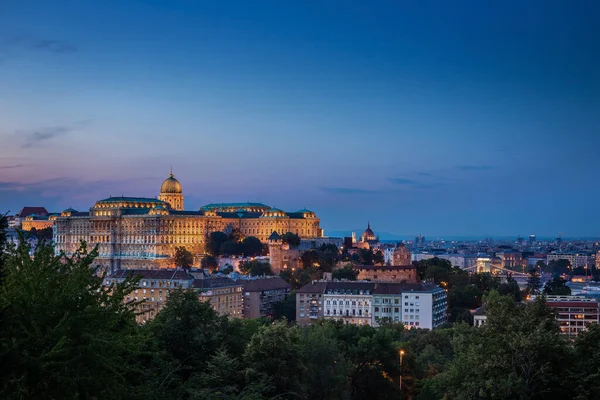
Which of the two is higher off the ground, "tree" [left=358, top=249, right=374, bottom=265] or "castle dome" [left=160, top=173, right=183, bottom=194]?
"castle dome" [left=160, top=173, right=183, bottom=194]

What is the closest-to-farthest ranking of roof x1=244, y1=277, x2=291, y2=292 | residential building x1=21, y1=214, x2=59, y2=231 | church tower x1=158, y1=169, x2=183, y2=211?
roof x1=244, y1=277, x2=291, y2=292 → church tower x1=158, y1=169, x2=183, y2=211 → residential building x1=21, y1=214, x2=59, y2=231

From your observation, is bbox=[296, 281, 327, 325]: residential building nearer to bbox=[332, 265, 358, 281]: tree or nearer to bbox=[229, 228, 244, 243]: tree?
bbox=[332, 265, 358, 281]: tree

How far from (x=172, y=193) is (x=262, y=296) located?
7103cm

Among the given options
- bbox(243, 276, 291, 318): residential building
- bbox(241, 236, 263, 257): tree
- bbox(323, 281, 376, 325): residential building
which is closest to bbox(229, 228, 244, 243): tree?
bbox(241, 236, 263, 257): tree

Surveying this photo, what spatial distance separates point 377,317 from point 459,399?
5003 cm

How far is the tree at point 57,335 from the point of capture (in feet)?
34.6

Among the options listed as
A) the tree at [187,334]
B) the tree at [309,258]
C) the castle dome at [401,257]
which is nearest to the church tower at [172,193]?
the tree at [309,258]

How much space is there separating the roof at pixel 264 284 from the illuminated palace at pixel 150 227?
34.0 meters

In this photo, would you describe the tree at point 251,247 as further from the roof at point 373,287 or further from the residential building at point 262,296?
the roof at point 373,287

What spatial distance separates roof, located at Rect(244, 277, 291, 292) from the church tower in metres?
61.9

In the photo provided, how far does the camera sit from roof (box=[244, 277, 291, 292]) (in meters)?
76.4

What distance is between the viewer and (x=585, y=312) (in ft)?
213

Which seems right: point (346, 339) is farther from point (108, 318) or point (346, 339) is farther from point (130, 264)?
point (130, 264)

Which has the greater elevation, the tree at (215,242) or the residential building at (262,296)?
the tree at (215,242)
